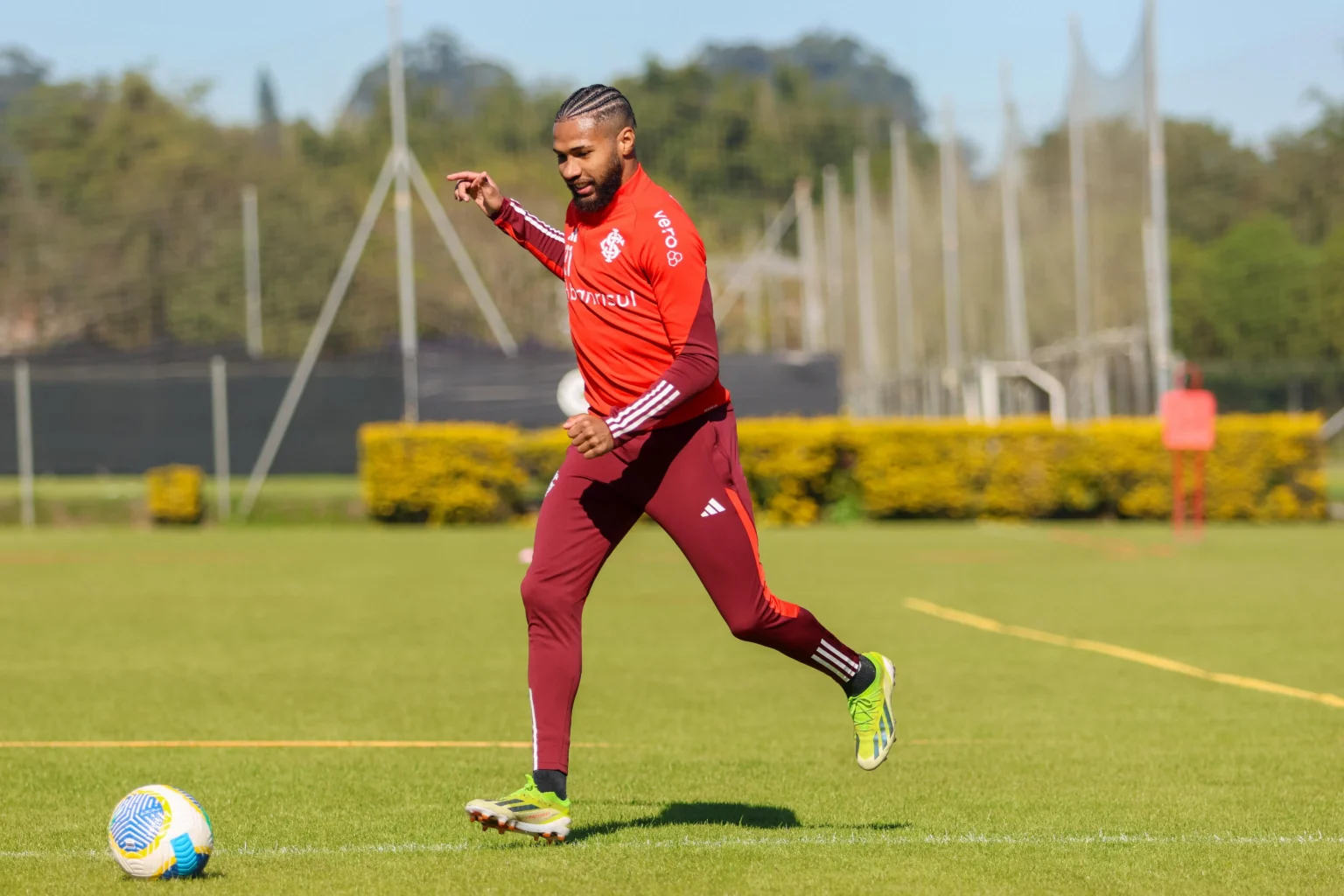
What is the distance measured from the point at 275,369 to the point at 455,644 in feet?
64.8

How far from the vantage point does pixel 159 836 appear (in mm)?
5430

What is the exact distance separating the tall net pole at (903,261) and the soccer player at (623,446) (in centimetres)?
3864

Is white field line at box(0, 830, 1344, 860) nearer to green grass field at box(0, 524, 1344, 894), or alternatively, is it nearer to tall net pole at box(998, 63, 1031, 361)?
green grass field at box(0, 524, 1344, 894)

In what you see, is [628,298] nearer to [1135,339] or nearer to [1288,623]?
[1288,623]

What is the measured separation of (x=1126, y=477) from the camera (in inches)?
1051

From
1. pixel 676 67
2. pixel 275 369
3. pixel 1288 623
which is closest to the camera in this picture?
pixel 1288 623

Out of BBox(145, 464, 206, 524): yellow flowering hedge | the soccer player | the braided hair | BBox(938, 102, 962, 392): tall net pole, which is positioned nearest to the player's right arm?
the soccer player

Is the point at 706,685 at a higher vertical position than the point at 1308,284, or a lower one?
lower

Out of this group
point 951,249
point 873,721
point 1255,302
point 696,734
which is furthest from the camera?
point 1255,302

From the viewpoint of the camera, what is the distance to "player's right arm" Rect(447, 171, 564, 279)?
258 inches

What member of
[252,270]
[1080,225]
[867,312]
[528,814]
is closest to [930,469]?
[1080,225]

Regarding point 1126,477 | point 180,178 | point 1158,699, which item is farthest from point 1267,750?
point 180,178

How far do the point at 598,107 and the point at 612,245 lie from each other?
48 centimetres

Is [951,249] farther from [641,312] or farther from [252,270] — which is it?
[641,312]
